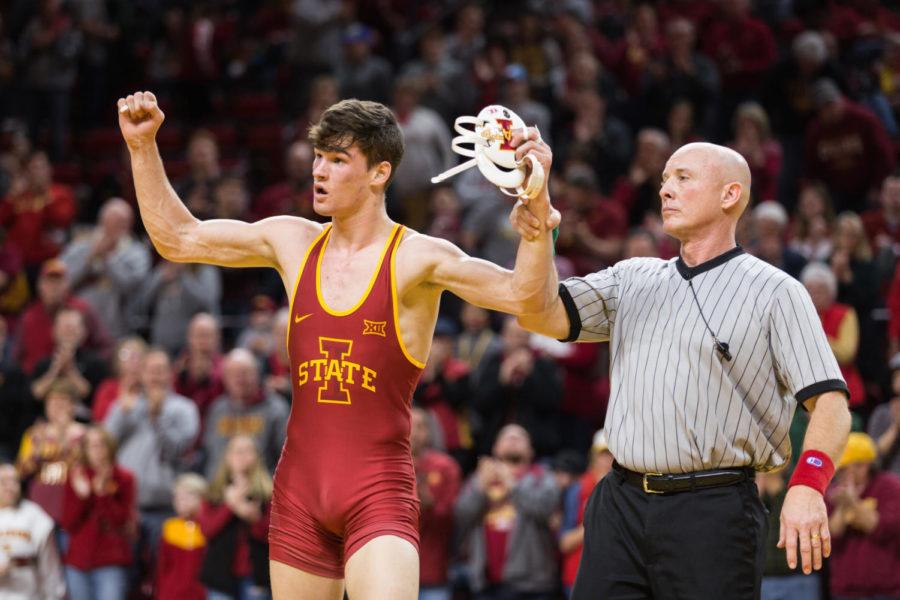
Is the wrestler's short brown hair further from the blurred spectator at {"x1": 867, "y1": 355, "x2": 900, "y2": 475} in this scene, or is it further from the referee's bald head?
the blurred spectator at {"x1": 867, "y1": 355, "x2": 900, "y2": 475}

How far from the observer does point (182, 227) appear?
18.3 feet

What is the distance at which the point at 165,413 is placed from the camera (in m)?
11.1

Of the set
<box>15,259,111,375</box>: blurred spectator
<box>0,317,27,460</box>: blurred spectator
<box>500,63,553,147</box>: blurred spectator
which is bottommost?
<box>0,317,27,460</box>: blurred spectator

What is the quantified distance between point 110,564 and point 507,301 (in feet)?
20.4

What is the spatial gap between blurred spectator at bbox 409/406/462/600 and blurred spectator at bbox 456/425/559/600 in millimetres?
118

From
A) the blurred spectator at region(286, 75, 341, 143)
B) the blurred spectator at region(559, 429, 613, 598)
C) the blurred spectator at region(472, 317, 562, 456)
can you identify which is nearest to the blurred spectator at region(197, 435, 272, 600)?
the blurred spectator at region(472, 317, 562, 456)

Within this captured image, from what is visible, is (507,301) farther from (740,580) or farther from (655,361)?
(740,580)

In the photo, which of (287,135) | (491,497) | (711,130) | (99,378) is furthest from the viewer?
(287,135)

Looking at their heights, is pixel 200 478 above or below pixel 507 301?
above

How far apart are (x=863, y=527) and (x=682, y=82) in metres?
6.15

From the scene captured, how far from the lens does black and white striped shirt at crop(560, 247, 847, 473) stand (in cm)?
517

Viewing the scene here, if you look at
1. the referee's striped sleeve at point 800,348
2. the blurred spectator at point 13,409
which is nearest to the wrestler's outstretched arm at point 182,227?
the referee's striped sleeve at point 800,348

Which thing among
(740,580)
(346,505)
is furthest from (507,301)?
(740,580)

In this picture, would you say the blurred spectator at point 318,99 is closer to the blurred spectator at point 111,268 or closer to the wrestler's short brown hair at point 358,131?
the blurred spectator at point 111,268
